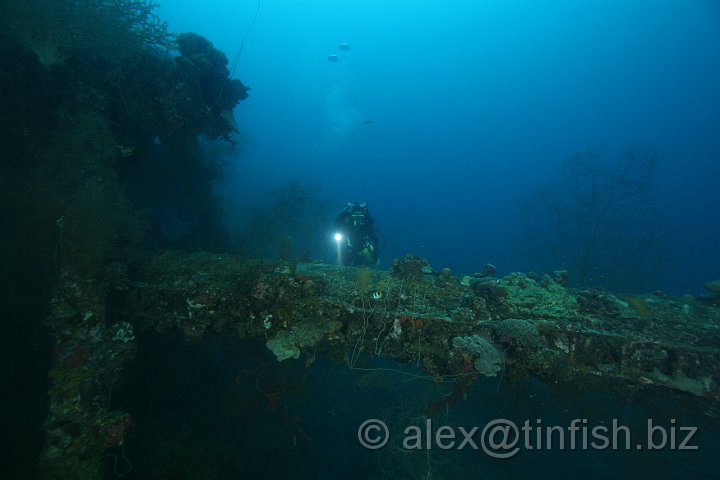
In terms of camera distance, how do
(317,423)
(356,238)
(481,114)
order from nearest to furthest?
(356,238)
(317,423)
(481,114)

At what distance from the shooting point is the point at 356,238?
7.32 m

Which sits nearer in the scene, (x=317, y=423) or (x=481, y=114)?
(x=317, y=423)

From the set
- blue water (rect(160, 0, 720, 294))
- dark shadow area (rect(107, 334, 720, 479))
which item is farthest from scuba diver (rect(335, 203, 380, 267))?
blue water (rect(160, 0, 720, 294))

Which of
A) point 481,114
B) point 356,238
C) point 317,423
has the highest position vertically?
point 481,114

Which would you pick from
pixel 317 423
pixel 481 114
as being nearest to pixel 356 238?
pixel 317 423

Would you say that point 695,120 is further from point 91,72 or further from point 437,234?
point 91,72

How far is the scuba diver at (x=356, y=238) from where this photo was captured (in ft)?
23.7

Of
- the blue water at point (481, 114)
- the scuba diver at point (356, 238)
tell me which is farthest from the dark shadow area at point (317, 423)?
the blue water at point (481, 114)

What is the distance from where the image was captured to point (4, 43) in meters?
5.17

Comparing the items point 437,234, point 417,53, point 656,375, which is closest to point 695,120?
point 437,234

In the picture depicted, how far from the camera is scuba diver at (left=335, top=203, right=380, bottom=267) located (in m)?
7.21

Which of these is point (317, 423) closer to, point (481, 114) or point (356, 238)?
point (356, 238)

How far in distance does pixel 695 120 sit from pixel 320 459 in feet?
335

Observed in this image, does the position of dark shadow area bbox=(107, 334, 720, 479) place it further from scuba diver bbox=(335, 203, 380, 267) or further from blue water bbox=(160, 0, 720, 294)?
blue water bbox=(160, 0, 720, 294)
